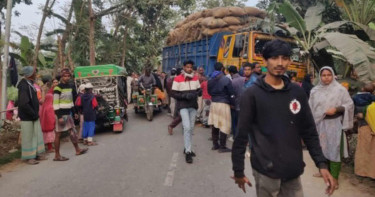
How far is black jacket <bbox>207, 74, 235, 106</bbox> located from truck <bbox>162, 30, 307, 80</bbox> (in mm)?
1271

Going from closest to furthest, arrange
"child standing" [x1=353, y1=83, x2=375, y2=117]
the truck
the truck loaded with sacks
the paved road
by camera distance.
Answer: the paved road < "child standing" [x1=353, y1=83, x2=375, y2=117] < the truck < the truck loaded with sacks

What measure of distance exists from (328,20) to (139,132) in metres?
8.97

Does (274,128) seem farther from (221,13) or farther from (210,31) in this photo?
(221,13)

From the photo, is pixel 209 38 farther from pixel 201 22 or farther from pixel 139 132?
pixel 139 132

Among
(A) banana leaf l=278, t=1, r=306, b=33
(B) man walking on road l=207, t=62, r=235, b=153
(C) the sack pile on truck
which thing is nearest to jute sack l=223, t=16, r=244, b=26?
(C) the sack pile on truck

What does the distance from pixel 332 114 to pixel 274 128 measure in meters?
2.77

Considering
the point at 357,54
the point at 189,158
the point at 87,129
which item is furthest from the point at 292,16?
the point at 87,129

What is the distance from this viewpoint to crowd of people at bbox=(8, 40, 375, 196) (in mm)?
2396

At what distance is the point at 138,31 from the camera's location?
2278 cm

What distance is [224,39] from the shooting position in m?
11.5

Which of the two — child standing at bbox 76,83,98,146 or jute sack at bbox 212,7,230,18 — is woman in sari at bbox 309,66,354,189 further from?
jute sack at bbox 212,7,230,18

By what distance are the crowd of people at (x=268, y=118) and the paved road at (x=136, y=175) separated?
349mm

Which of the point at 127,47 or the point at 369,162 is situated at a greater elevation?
the point at 127,47

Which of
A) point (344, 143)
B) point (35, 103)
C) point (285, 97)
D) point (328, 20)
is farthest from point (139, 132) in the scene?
point (328, 20)
